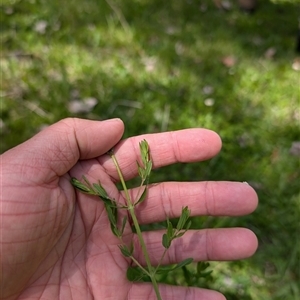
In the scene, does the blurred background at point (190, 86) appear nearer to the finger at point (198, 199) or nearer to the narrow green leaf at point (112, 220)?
the finger at point (198, 199)

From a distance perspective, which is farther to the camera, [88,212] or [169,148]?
[169,148]

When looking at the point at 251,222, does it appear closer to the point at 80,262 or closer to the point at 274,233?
the point at 274,233

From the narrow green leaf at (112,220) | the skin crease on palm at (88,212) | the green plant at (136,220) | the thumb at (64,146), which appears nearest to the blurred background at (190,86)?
the skin crease on palm at (88,212)

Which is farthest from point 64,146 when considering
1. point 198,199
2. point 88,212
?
point 198,199

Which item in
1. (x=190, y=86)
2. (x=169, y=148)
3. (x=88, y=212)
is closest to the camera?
(x=88, y=212)

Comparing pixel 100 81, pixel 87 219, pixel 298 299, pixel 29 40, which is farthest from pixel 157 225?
pixel 29 40

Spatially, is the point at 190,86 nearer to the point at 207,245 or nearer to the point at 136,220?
the point at 207,245
